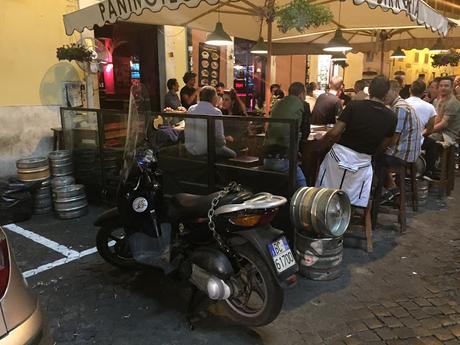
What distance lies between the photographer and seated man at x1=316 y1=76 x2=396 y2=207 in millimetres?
4031

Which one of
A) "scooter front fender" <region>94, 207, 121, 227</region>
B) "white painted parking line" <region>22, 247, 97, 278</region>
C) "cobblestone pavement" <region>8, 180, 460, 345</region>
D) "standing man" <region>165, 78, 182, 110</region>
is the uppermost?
"standing man" <region>165, 78, 182, 110</region>

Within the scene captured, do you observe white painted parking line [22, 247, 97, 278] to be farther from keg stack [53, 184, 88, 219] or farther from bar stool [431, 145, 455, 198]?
bar stool [431, 145, 455, 198]

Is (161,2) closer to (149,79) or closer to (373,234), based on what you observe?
(373,234)

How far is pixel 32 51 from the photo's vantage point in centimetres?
638

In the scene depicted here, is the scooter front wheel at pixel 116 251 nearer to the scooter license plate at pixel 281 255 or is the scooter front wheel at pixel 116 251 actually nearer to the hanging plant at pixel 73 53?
the scooter license plate at pixel 281 255

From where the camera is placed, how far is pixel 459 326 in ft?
9.78

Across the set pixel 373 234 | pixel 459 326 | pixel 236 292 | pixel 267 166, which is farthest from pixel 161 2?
pixel 459 326

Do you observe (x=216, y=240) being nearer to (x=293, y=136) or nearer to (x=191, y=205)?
(x=191, y=205)

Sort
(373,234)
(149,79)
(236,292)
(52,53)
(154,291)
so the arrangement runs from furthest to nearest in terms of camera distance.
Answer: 1. (149,79)
2. (52,53)
3. (373,234)
4. (154,291)
5. (236,292)

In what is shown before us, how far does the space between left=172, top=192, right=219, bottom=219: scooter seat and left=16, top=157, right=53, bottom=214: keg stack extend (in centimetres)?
306

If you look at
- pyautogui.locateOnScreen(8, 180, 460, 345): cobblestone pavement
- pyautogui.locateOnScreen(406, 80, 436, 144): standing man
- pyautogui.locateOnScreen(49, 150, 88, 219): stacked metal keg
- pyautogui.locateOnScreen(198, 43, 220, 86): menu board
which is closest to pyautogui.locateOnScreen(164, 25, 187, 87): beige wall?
pyautogui.locateOnScreen(198, 43, 220, 86): menu board

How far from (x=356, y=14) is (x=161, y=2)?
4.09 metres

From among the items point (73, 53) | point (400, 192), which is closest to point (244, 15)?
point (73, 53)

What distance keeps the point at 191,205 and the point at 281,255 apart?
82cm
